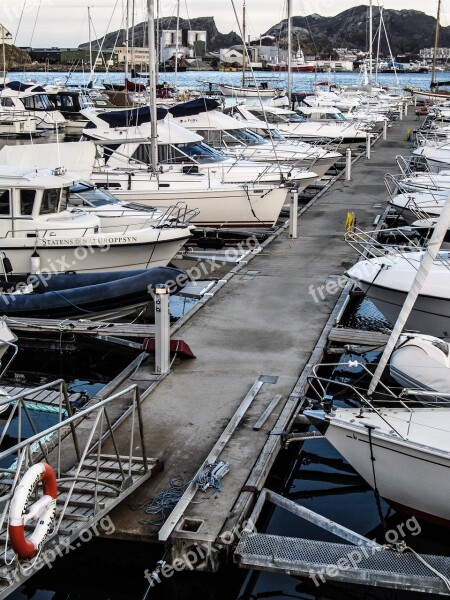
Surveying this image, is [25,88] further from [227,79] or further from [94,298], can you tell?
[227,79]

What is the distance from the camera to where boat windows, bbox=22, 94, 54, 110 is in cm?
4719

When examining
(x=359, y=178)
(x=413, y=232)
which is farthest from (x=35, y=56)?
(x=413, y=232)

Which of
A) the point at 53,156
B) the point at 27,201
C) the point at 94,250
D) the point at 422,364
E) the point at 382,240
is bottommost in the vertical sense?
the point at 382,240

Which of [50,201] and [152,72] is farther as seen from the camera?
[152,72]

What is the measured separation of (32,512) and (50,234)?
9824 millimetres

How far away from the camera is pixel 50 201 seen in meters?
16.7

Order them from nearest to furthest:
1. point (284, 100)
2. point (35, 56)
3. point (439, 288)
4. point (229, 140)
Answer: point (439, 288)
point (229, 140)
point (284, 100)
point (35, 56)

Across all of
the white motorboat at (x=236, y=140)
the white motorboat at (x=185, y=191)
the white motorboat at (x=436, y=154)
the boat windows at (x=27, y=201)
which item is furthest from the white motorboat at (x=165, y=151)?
the boat windows at (x=27, y=201)

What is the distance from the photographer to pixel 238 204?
73.1 ft

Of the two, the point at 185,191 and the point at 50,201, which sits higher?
the point at 50,201

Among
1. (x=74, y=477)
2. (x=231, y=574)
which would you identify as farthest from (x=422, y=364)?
(x=74, y=477)

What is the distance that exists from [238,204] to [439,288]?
9.86 metres

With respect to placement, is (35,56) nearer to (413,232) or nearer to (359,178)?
(359,178)

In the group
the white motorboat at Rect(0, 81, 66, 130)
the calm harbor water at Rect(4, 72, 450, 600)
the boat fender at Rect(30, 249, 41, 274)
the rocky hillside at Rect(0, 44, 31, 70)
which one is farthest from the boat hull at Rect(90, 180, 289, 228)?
the rocky hillside at Rect(0, 44, 31, 70)
